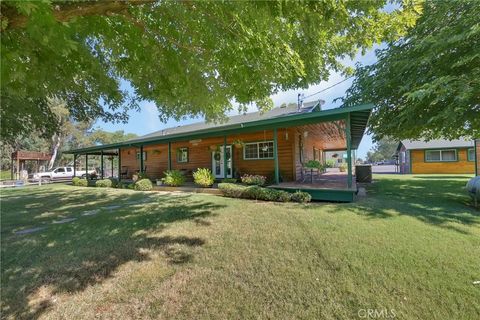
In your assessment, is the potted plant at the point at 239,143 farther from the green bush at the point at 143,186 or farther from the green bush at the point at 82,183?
the green bush at the point at 82,183

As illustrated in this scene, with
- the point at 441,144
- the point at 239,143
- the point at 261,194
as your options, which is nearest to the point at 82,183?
the point at 239,143

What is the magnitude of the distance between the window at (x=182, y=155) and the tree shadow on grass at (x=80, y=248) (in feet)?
28.3

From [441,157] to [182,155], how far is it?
2385 centimetres

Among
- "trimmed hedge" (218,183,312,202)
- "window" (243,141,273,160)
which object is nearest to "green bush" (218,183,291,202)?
"trimmed hedge" (218,183,312,202)

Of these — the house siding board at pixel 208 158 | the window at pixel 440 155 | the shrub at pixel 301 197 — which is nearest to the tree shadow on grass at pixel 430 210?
the shrub at pixel 301 197

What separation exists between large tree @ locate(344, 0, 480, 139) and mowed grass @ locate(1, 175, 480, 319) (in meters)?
4.17

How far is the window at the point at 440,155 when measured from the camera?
73.1 feet

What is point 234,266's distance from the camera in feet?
12.2

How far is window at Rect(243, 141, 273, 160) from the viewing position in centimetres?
1240

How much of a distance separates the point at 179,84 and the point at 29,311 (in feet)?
14.1

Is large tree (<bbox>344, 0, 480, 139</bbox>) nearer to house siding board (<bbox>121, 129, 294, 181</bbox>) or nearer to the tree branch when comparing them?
house siding board (<bbox>121, 129, 294, 181</bbox>)

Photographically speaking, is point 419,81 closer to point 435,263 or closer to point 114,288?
point 435,263

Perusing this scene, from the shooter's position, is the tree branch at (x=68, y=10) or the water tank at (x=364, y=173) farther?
the water tank at (x=364, y=173)

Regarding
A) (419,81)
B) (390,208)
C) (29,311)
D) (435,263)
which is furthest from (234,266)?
(419,81)
